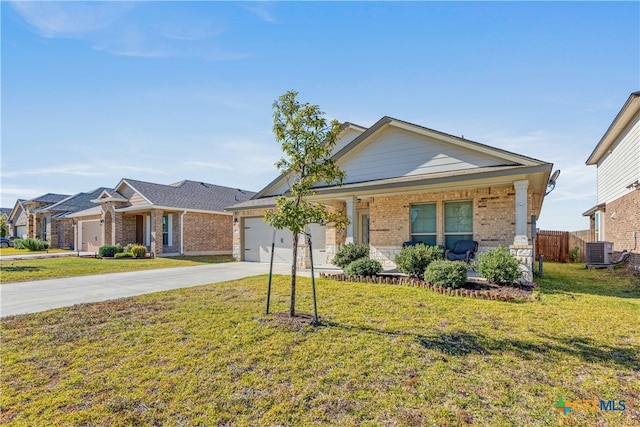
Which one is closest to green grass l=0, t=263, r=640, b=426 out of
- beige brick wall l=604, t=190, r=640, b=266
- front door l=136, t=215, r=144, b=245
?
beige brick wall l=604, t=190, r=640, b=266

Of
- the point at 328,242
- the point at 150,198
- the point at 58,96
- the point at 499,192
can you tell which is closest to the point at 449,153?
the point at 499,192

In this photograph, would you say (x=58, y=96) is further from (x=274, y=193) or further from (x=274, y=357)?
(x=274, y=357)

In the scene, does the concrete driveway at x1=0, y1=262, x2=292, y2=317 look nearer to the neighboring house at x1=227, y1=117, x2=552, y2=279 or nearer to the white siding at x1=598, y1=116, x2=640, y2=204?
the neighboring house at x1=227, y1=117, x2=552, y2=279

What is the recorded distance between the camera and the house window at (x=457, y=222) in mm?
10805

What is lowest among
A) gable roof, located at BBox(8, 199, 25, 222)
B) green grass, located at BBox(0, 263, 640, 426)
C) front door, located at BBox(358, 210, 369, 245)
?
green grass, located at BBox(0, 263, 640, 426)

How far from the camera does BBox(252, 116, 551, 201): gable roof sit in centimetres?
898

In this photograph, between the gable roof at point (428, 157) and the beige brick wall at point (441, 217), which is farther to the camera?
the beige brick wall at point (441, 217)

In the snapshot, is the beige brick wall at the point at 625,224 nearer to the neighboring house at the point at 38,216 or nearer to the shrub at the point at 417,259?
the shrub at the point at 417,259

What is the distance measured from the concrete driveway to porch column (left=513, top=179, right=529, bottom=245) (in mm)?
7867

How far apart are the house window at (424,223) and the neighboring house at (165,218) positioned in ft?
45.2

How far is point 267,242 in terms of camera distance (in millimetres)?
15336

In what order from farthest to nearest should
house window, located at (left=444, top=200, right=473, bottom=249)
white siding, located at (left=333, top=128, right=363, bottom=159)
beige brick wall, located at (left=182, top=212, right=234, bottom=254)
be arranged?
1. beige brick wall, located at (left=182, top=212, right=234, bottom=254)
2. white siding, located at (left=333, top=128, right=363, bottom=159)
3. house window, located at (left=444, top=200, right=473, bottom=249)

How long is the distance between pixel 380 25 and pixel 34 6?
791 cm

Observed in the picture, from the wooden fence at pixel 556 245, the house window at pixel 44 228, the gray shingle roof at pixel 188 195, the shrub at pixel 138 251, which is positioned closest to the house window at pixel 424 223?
the wooden fence at pixel 556 245
